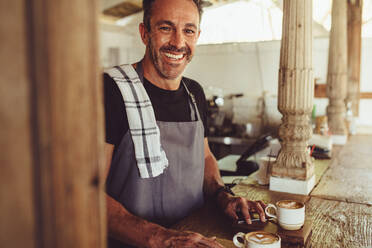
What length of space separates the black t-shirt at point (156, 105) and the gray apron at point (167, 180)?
1.7 inches

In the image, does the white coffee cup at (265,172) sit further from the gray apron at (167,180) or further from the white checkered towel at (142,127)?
the white checkered towel at (142,127)

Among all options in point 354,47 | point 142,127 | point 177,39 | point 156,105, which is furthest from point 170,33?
point 354,47

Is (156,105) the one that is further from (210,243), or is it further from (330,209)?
(330,209)

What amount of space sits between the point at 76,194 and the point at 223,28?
667cm

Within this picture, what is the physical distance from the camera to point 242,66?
7.83m

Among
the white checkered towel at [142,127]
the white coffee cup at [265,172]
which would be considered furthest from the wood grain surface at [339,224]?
the white checkered towel at [142,127]

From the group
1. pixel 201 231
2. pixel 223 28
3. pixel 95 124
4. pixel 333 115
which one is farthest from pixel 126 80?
pixel 223 28

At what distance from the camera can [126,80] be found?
66.5 inches

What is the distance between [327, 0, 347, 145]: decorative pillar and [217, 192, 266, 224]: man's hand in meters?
2.87

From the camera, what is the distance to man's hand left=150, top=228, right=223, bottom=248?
1260 mm

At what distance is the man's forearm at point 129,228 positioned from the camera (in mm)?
1381

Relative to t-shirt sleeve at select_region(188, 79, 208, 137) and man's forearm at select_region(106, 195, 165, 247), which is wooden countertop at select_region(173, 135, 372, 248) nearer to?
man's forearm at select_region(106, 195, 165, 247)

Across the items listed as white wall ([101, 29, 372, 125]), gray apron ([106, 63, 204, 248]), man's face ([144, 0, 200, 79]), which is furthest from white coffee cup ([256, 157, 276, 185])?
white wall ([101, 29, 372, 125])

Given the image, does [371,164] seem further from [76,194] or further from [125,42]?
[125,42]
